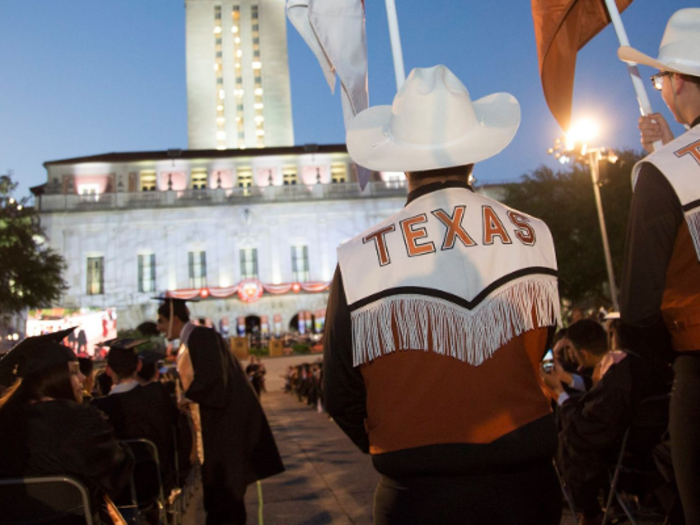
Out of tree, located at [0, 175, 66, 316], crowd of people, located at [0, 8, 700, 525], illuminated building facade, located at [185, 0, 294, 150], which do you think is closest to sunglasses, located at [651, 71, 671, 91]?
crowd of people, located at [0, 8, 700, 525]

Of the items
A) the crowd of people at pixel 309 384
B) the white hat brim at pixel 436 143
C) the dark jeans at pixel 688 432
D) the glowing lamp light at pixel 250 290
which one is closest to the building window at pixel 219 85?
the glowing lamp light at pixel 250 290

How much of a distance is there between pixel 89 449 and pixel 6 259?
26435 mm

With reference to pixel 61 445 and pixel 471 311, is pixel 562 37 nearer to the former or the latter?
pixel 471 311

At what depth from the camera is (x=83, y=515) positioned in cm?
275

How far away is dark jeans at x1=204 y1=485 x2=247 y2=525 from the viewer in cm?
420

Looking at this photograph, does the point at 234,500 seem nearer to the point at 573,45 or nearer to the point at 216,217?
the point at 573,45

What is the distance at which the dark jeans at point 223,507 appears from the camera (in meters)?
4.20

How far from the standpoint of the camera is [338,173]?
49.6 meters

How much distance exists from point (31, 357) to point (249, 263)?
43425mm

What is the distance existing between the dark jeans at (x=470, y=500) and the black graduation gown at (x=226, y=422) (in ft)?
8.94

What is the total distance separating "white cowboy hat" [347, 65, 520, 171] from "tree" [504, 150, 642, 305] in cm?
2703

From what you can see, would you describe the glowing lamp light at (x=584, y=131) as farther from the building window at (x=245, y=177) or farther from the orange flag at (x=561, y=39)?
the building window at (x=245, y=177)

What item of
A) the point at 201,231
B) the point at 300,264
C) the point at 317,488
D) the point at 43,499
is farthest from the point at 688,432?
the point at 201,231

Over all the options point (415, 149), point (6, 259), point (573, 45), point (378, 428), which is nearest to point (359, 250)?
point (415, 149)
